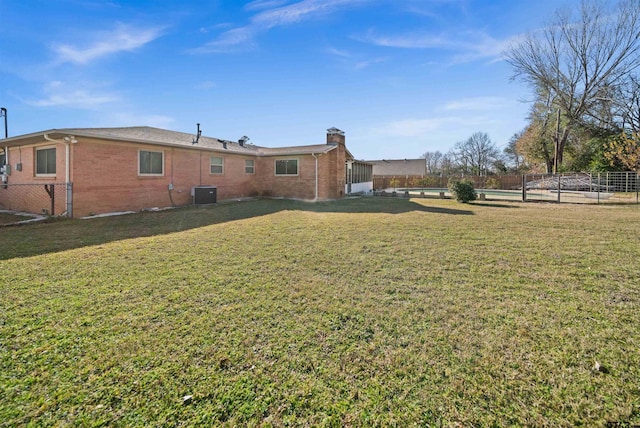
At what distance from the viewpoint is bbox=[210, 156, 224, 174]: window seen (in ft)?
47.4

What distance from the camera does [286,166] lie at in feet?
55.5

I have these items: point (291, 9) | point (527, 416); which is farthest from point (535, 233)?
point (291, 9)

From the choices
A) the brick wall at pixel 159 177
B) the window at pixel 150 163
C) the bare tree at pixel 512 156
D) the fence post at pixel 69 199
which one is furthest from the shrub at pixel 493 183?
the fence post at pixel 69 199

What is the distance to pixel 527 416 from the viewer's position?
1762mm

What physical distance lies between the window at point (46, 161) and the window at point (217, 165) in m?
5.78

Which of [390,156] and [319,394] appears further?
[390,156]

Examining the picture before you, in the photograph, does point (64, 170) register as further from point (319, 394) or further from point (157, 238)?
point (319, 394)

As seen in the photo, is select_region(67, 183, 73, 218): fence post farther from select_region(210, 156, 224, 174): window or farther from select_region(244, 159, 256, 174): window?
select_region(244, 159, 256, 174): window

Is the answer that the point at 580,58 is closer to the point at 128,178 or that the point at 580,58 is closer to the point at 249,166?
the point at 249,166

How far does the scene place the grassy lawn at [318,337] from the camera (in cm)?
183

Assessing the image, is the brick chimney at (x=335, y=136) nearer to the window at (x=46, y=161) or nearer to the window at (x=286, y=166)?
the window at (x=286, y=166)

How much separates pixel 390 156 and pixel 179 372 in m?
53.6

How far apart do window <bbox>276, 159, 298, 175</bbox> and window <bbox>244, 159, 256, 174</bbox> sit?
4.73ft

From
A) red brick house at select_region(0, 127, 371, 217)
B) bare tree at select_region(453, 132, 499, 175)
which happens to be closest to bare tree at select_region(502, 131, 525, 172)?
bare tree at select_region(453, 132, 499, 175)
